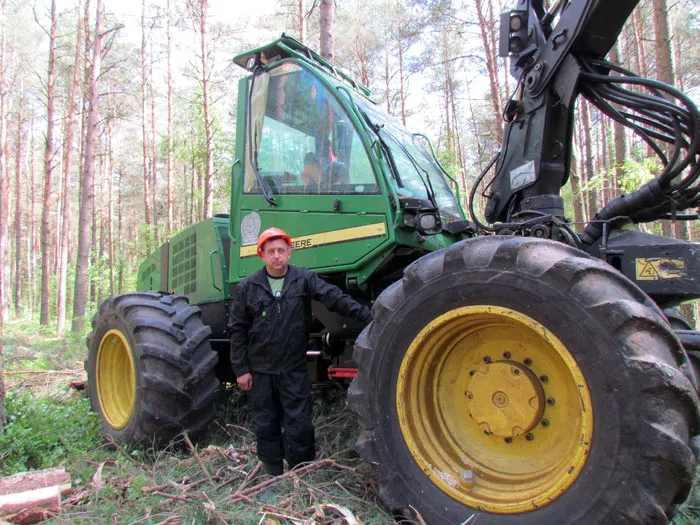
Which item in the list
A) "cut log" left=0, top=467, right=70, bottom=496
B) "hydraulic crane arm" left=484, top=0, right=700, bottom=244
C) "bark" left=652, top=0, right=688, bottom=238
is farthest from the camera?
"bark" left=652, top=0, right=688, bottom=238

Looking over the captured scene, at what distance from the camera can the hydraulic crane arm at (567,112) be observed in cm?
313

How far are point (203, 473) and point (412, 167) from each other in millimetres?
2715

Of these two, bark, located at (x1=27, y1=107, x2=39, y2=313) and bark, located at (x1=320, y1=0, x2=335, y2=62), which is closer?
bark, located at (x1=320, y1=0, x2=335, y2=62)

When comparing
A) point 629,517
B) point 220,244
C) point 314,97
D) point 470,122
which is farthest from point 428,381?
point 470,122

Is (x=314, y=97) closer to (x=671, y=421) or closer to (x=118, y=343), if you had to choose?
(x=118, y=343)

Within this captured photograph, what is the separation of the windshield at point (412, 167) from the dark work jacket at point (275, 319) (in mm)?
900

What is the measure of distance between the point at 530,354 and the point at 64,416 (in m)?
4.07

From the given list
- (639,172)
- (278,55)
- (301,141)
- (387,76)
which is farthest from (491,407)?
(387,76)

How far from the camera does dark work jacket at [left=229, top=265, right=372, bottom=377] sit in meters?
3.51

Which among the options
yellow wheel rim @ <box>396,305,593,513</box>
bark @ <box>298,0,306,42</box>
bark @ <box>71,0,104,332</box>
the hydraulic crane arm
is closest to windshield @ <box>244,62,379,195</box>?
the hydraulic crane arm

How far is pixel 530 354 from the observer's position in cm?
262

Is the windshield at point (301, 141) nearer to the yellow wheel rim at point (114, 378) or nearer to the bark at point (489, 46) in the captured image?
the yellow wheel rim at point (114, 378)

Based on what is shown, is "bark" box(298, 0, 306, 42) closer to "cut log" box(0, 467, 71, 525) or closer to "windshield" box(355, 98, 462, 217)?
"windshield" box(355, 98, 462, 217)

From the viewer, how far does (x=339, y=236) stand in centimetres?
376
